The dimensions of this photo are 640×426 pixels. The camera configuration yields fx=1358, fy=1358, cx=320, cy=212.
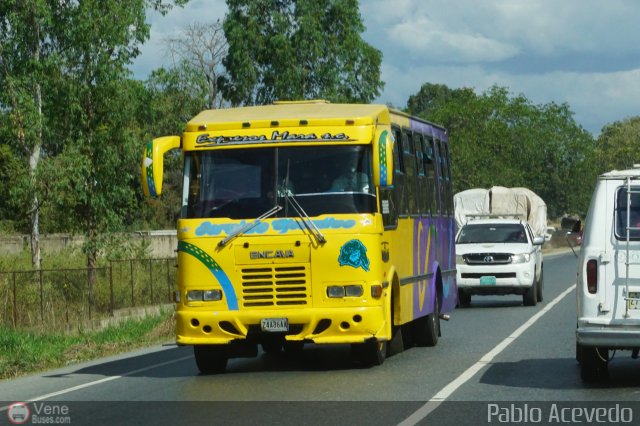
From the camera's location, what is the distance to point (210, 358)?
622 inches

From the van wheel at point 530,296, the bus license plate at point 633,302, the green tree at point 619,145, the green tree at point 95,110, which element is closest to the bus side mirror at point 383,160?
the bus license plate at point 633,302

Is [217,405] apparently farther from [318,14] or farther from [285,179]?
[318,14]

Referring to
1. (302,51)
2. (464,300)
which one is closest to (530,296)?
(464,300)

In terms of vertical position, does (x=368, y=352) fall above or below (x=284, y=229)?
below

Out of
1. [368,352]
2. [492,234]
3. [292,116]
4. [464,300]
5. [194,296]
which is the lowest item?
[464,300]

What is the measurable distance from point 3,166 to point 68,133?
22.2 metres

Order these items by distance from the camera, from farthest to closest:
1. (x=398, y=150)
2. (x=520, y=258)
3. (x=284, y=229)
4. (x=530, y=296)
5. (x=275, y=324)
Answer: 1. (x=520, y=258)
2. (x=530, y=296)
3. (x=398, y=150)
4. (x=284, y=229)
5. (x=275, y=324)

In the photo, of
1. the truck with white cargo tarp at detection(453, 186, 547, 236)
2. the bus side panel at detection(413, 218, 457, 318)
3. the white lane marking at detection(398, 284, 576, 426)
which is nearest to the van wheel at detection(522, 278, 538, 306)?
the white lane marking at detection(398, 284, 576, 426)

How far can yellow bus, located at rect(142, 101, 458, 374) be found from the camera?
49.3 feet

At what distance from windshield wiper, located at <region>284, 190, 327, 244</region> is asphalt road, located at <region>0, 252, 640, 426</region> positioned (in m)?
1.53

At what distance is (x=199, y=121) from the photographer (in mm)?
15859

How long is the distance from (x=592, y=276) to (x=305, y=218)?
3698 mm

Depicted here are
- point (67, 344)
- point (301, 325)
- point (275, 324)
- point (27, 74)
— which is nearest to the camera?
point (275, 324)

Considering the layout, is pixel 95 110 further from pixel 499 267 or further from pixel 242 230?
pixel 242 230
